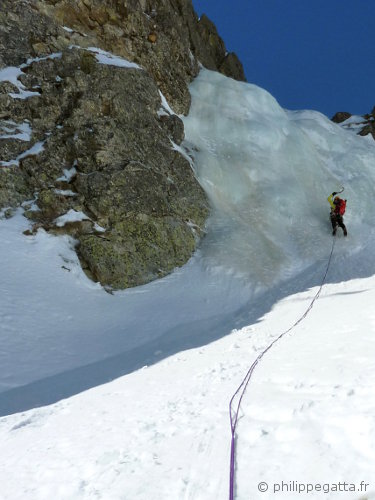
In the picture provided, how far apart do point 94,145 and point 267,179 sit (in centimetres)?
909

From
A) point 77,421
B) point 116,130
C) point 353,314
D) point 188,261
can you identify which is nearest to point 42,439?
point 77,421

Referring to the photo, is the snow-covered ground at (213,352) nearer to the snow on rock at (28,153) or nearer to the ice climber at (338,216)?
the ice climber at (338,216)

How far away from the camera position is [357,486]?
2.00 meters

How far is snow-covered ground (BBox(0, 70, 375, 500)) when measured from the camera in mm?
2631

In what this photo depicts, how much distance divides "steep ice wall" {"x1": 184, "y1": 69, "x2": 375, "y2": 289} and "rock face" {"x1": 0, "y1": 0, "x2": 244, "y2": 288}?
1463 millimetres

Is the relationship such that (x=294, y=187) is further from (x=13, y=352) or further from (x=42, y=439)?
(x=42, y=439)

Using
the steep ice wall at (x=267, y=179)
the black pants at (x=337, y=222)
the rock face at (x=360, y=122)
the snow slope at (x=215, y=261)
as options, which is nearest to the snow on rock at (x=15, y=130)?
the snow slope at (x=215, y=261)

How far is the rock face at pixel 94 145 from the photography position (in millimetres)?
11688

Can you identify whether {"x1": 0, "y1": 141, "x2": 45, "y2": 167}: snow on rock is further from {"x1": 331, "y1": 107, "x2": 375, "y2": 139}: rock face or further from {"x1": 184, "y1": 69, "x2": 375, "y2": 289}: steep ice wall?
{"x1": 331, "y1": 107, "x2": 375, "y2": 139}: rock face

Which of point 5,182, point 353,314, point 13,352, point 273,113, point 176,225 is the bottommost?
point 13,352

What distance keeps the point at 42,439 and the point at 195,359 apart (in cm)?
305

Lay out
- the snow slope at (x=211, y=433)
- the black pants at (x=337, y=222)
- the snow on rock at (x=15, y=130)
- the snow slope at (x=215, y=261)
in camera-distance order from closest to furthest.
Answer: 1. the snow slope at (x=211, y=433)
2. the snow slope at (x=215, y=261)
3. the snow on rock at (x=15, y=130)
4. the black pants at (x=337, y=222)

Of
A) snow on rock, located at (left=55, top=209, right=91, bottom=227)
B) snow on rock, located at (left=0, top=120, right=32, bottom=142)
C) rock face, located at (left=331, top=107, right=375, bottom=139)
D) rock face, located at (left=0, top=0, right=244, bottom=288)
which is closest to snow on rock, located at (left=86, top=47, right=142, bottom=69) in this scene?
rock face, located at (left=0, top=0, right=244, bottom=288)

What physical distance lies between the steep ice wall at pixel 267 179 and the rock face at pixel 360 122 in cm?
783
